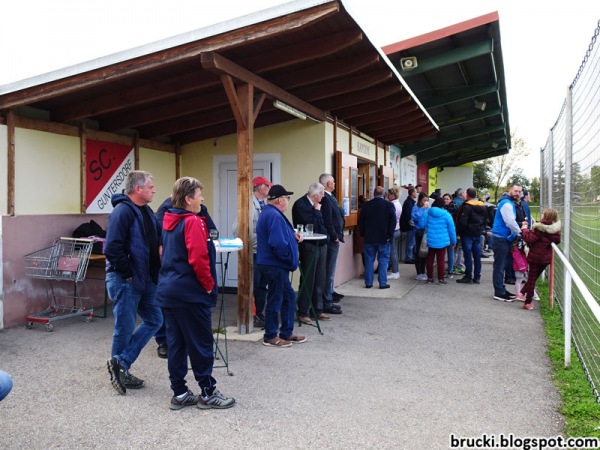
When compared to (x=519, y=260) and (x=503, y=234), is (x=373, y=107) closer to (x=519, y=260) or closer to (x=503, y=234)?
(x=503, y=234)

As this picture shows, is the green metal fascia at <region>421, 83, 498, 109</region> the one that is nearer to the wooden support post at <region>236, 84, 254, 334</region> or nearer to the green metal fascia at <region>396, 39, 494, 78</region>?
the green metal fascia at <region>396, 39, 494, 78</region>

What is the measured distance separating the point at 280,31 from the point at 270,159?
387 centimetres

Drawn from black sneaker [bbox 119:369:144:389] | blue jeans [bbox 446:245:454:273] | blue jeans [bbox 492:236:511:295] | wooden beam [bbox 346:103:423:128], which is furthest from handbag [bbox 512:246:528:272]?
black sneaker [bbox 119:369:144:389]

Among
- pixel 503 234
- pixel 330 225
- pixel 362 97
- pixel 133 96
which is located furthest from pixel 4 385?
pixel 503 234

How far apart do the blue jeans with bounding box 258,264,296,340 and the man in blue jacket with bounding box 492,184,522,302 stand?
4.05 meters

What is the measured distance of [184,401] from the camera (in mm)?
4043

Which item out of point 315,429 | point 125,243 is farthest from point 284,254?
point 315,429

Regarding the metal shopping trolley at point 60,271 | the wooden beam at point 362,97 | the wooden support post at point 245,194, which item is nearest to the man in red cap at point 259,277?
the wooden support post at point 245,194

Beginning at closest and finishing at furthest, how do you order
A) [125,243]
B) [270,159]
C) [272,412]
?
[272,412] < [125,243] < [270,159]

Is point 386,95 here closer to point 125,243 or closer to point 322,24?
point 322,24

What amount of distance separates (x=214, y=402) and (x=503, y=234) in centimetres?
577

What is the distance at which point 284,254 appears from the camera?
5430 mm

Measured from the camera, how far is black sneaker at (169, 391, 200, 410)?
4035mm

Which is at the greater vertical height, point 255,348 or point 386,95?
point 386,95
